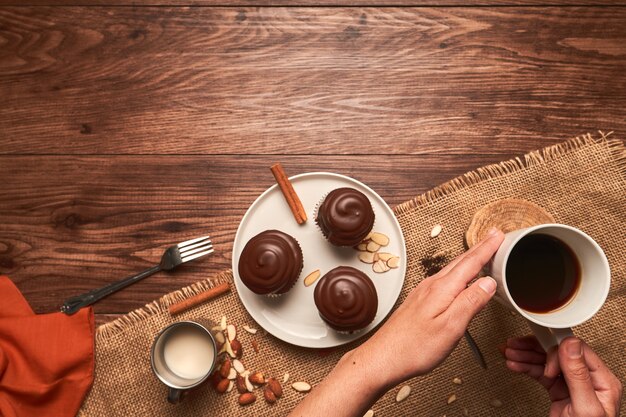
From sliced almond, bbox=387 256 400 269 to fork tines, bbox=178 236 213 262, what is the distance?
0.54 metres

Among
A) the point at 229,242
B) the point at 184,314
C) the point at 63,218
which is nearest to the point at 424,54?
the point at 229,242

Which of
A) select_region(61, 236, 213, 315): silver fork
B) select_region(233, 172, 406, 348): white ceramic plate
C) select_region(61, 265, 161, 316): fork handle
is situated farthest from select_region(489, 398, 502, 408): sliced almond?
select_region(61, 265, 161, 316): fork handle

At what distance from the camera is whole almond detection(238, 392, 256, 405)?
1.47 metres

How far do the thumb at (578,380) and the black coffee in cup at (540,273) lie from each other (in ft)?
0.45

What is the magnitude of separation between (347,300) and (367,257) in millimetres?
171

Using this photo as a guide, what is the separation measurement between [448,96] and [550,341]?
31.9 inches

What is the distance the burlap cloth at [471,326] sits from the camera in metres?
1.46

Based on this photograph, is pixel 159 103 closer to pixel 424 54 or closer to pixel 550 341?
pixel 424 54

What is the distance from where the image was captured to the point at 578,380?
1035 mm

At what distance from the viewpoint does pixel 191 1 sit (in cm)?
166

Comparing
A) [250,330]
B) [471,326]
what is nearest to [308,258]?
[250,330]

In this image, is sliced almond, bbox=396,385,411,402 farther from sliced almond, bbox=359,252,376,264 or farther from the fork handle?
the fork handle

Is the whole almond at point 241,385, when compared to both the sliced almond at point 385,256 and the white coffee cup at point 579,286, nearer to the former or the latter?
the sliced almond at point 385,256

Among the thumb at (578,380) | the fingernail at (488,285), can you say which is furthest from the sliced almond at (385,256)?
the thumb at (578,380)
